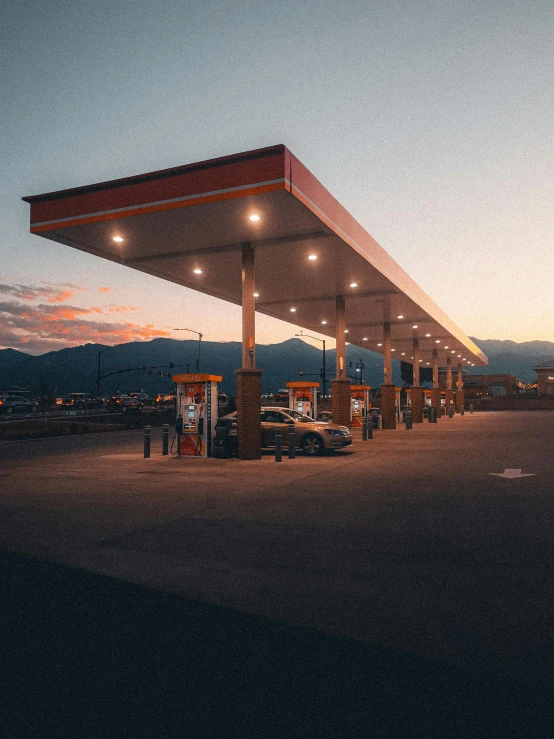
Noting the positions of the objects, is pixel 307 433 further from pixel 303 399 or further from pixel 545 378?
pixel 545 378

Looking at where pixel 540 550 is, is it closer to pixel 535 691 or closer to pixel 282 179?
pixel 535 691

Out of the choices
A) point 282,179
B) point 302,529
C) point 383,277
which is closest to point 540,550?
point 302,529

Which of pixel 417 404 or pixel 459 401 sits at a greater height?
pixel 459 401

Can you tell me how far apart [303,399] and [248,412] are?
39.8ft

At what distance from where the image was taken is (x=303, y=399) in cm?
3073

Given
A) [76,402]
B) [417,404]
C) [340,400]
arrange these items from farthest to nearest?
[76,402] < [417,404] < [340,400]

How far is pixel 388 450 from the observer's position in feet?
72.5

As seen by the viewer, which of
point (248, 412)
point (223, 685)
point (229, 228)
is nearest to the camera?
point (223, 685)

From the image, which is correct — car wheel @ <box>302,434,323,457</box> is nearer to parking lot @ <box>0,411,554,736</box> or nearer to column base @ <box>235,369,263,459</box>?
column base @ <box>235,369,263,459</box>

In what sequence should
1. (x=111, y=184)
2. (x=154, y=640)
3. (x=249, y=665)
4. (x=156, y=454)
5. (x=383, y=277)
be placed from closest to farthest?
(x=249, y=665)
(x=154, y=640)
(x=111, y=184)
(x=156, y=454)
(x=383, y=277)

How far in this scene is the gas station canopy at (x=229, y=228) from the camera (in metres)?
14.5

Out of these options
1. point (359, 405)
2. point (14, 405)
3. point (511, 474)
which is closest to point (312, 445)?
point (511, 474)

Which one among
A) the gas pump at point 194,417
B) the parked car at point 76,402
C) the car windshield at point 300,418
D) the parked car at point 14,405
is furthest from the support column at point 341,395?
the parked car at point 76,402

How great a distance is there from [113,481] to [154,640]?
9879 millimetres
